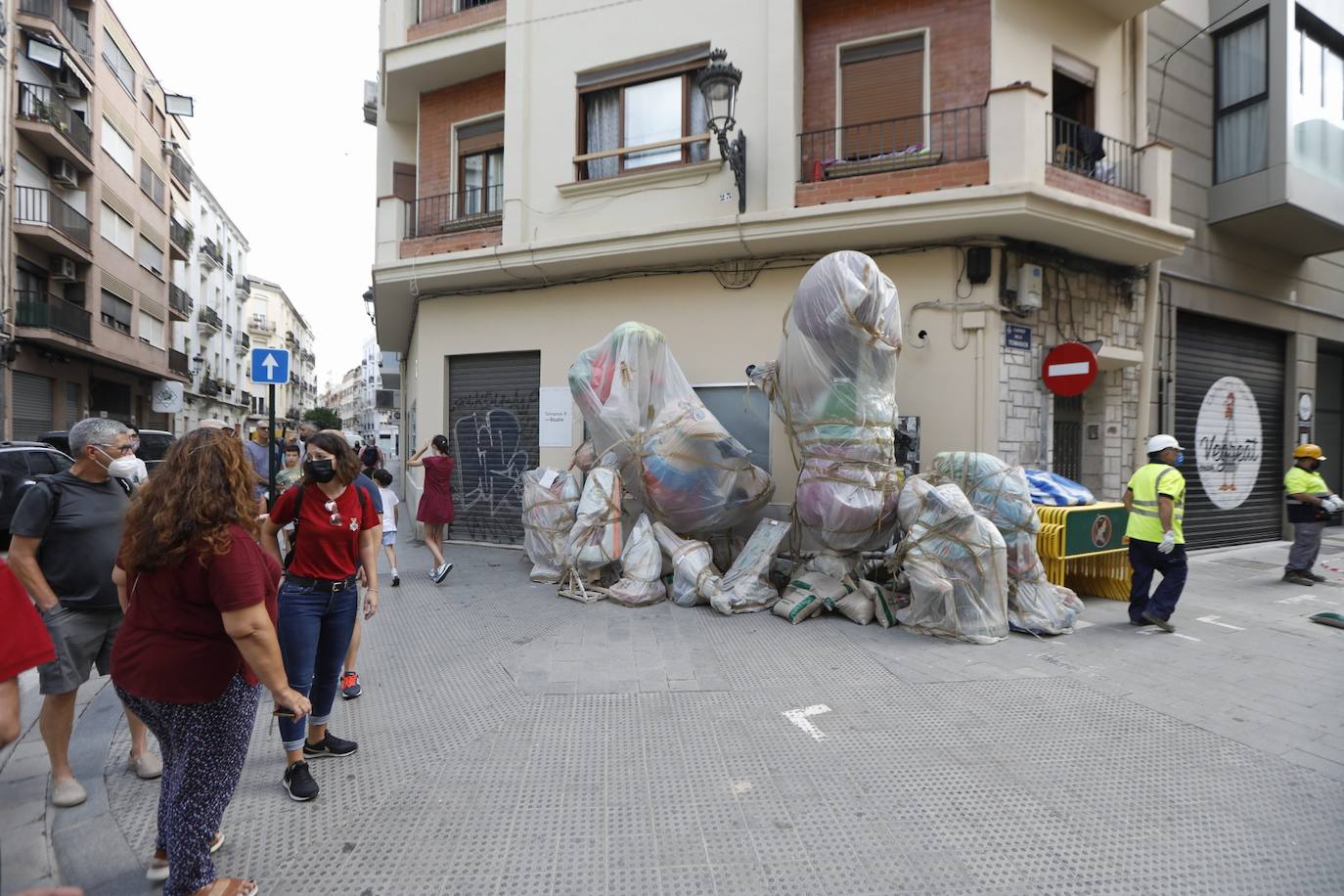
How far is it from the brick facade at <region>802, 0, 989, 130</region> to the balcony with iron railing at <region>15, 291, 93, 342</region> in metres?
22.4

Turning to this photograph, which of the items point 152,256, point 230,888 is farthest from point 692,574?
point 152,256

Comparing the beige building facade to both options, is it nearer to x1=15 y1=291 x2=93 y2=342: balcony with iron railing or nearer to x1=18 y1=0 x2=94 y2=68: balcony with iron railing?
x1=15 y1=291 x2=93 y2=342: balcony with iron railing

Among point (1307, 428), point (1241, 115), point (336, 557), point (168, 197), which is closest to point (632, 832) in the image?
point (336, 557)

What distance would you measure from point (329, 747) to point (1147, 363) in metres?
9.34

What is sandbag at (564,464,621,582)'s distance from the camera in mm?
6340

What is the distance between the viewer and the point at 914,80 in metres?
7.39

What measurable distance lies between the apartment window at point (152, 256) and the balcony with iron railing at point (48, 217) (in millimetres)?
5452

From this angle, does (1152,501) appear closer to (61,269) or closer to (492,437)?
(492,437)

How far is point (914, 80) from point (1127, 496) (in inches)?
201

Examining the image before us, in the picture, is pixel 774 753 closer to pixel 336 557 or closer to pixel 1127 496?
pixel 336 557

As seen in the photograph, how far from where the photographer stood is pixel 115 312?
23.7 metres

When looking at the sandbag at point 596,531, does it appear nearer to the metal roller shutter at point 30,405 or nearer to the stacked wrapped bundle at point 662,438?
the stacked wrapped bundle at point 662,438

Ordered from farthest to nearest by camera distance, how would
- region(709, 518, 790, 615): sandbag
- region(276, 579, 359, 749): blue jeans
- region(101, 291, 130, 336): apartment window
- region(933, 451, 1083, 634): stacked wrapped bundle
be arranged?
region(101, 291, 130, 336): apartment window
region(709, 518, 790, 615): sandbag
region(933, 451, 1083, 634): stacked wrapped bundle
region(276, 579, 359, 749): blue jeans

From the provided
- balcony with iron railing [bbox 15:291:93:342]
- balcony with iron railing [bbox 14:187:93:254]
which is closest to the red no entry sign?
balcony with iron railing [bbox 15:291:93:342]
